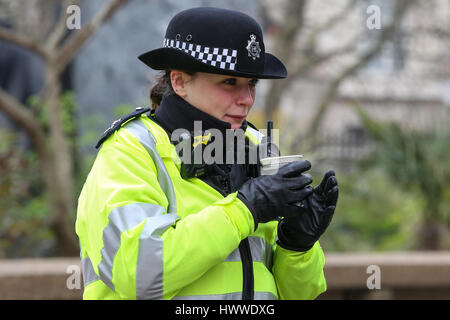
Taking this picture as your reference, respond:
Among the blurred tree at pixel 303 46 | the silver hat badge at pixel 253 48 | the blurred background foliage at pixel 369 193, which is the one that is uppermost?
the blurred tree at pixel 303 46

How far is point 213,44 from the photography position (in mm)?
2025

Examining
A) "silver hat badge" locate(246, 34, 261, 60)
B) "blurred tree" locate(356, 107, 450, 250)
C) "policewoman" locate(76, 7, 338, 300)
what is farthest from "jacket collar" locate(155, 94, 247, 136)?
"blurred tree" locate(356, 107, 450, 250)

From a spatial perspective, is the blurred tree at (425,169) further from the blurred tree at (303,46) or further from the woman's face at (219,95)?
the woman's face at (219,95)

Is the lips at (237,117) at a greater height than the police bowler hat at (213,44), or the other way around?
the police bowler hat at (213,44)

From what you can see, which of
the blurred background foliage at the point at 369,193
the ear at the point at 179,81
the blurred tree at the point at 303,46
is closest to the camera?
the ear at the point at 179,81

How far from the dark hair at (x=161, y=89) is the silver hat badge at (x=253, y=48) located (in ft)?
0.97

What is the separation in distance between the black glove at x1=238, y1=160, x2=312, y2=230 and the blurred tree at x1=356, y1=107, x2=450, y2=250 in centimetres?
554

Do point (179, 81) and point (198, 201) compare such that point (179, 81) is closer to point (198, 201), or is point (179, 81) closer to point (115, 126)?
point (115, 126)

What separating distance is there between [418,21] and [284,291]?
8.41 metres

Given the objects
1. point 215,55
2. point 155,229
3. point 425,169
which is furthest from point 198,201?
point 425,169

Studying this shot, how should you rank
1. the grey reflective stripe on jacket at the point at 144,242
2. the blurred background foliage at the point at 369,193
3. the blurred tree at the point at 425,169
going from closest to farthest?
the grey reflective stripe on jacket at the point at 144,242
the blurred background foliage at the point at 369,193
the blurred tree at the point at 425,169

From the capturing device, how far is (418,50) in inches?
411

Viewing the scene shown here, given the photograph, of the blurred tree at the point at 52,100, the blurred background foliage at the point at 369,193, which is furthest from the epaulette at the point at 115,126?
the blurred background foliage at the point at 369,193

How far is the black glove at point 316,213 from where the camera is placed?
2.05 m
